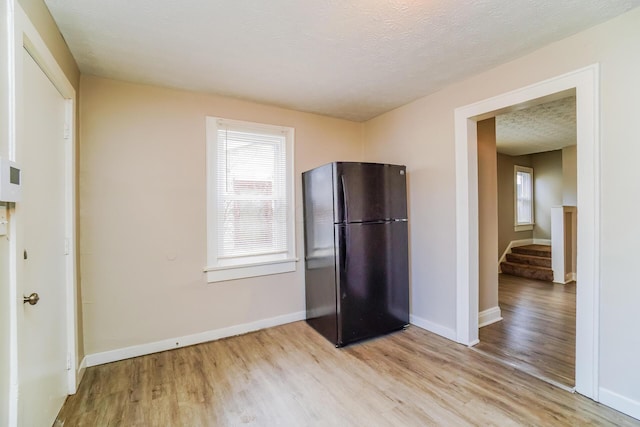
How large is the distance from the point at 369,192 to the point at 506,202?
5002mm

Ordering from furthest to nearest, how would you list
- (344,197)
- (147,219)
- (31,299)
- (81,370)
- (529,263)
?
(529,263), (344,197), (147,219), (81,370), (31,299)

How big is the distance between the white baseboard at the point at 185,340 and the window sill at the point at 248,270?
522 millimetres

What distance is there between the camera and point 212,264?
113 inches

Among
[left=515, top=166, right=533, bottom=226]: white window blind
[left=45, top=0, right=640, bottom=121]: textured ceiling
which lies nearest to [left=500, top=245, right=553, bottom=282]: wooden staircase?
[left=515, top=166, right=533, bottom=226]: white window blind

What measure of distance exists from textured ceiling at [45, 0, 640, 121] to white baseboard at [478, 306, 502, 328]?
254cm

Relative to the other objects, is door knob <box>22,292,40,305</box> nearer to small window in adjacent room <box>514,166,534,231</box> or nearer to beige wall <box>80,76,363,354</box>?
beige wall <box>80,76,363,354</box>

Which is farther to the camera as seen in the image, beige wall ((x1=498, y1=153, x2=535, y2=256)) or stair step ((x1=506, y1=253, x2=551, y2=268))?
beige wall ((x1=498, y1=153, x2=535, y2=256))

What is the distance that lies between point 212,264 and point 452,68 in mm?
2880

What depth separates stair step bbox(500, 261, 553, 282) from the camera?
203 inches

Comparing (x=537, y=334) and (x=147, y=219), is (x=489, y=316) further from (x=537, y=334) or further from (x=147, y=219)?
(x=147, y=219)

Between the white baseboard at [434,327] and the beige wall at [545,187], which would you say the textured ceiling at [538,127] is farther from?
the white baseboard at [434,327]

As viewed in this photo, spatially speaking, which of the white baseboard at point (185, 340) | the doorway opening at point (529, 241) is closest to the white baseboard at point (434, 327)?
the doorway opening at point (529, 241)

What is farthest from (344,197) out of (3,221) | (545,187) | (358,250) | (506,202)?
(545,187)

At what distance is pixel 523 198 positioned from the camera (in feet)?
22.0
